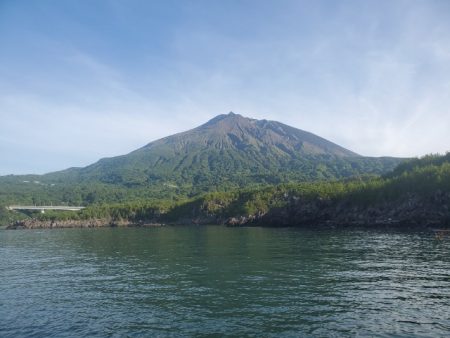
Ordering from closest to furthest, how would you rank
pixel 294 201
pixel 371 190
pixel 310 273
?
1. pixel 310 273
2. pixel 371 190
3. pixel 294 201

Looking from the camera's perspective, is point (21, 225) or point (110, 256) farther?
point (21, 225)

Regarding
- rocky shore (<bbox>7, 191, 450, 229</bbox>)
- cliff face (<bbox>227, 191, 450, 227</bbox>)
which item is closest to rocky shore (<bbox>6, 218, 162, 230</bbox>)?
rocky shore (<bbox>7, 191, 450, 229</bbox>)

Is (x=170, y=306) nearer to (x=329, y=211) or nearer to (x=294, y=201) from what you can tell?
(x=329, y=211)

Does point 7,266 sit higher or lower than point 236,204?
lower

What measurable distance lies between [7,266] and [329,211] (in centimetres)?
10015

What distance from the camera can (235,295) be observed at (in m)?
31.8

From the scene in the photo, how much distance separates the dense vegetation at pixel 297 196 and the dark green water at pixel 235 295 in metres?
61.5

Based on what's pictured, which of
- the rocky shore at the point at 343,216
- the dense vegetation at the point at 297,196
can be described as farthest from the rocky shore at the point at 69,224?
the dense vegetation at the point at 297,196

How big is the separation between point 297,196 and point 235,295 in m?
116

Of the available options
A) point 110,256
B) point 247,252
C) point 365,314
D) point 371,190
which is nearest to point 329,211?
point 371,190

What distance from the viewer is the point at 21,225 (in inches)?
7234

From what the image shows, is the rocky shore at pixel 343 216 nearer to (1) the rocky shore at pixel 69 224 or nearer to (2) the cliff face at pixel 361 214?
(2) the cliff face at pixel 361 214

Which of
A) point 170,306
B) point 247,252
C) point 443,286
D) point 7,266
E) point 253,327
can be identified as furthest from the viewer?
point 247,252

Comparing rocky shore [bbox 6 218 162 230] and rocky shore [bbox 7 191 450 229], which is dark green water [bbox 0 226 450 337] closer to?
rocky shore [bbox 7 191 450 229]
